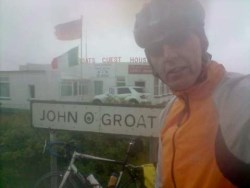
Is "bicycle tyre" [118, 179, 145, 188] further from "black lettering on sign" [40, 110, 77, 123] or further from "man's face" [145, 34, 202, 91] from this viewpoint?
"man's face" [145, 34, 202, 91]

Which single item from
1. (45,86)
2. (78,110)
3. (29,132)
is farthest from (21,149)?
(45,86)

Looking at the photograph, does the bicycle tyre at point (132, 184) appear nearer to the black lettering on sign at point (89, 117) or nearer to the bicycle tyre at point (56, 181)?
the bicycle tyre at point (56, 181)

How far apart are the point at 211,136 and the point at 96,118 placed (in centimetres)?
223

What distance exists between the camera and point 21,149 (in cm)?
404

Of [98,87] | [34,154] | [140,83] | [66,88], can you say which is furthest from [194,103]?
[140,83]

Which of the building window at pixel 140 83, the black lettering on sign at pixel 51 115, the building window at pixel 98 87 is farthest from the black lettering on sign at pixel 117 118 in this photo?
the building window at pixel 140 83

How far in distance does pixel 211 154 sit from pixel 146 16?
0.36 meters

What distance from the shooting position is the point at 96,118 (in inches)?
114

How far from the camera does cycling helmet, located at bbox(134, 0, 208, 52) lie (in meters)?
0.78

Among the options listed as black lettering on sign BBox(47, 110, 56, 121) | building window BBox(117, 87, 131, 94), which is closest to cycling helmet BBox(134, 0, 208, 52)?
black lettering on sign BBox(47, 110, 56, 121)

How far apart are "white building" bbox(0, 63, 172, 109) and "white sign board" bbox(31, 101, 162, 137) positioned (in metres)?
6.04

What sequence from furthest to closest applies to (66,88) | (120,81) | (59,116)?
(120,81)
(66,88)
(59,116)

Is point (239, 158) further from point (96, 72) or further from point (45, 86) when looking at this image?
point (96, 72)

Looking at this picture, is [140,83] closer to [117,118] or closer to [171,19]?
[117,118]
